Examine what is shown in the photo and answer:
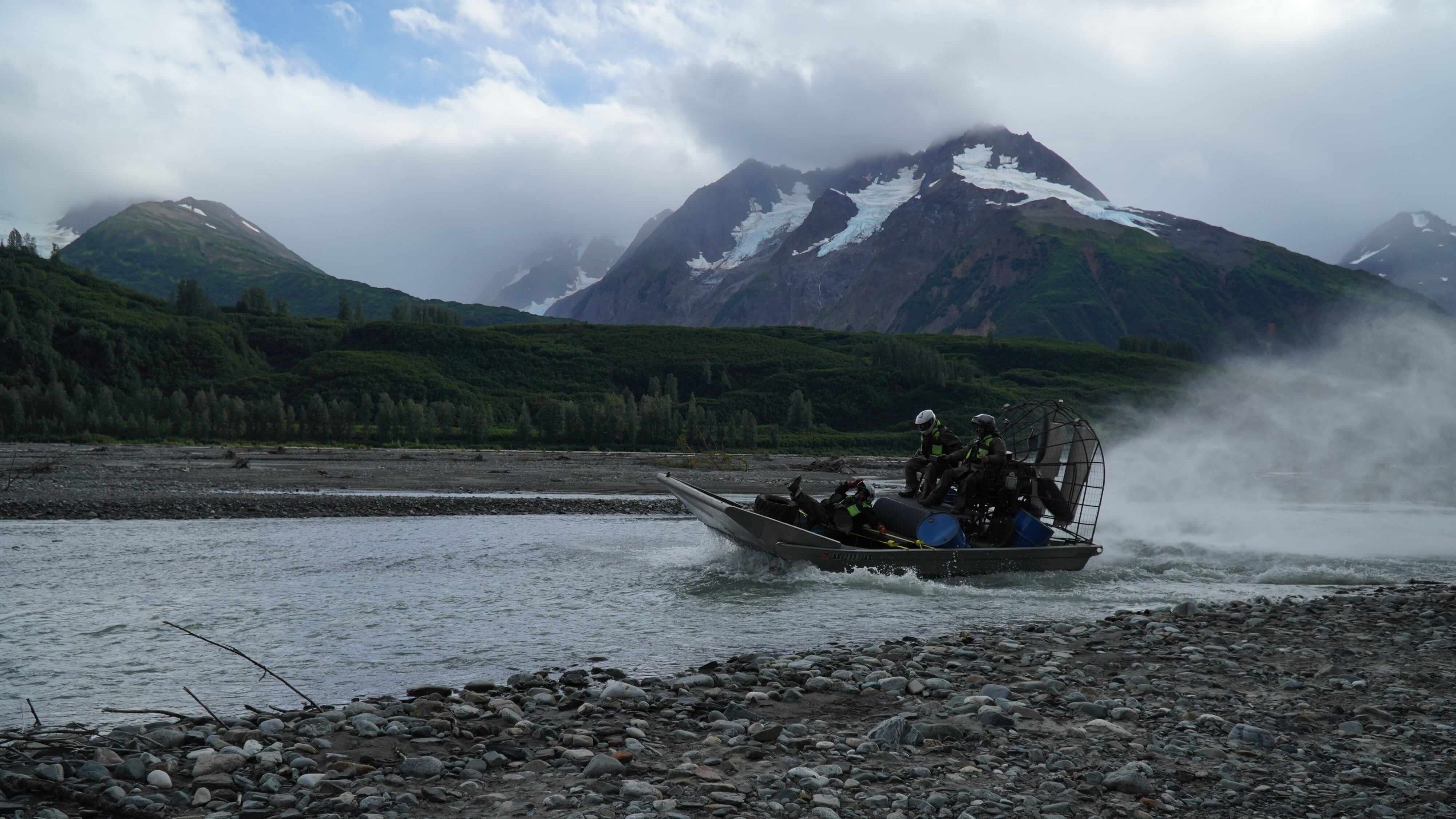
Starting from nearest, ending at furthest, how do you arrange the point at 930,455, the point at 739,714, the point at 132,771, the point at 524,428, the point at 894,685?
the point at 132,771 < the point at 739,714 < the point at 894,685 < the point at 930,455 < the point at 524,428

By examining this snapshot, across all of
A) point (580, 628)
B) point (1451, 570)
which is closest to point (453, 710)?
point (580, 628)

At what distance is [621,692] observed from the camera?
941 centimetres

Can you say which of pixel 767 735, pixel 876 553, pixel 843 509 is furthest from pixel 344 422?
pixel 767 735

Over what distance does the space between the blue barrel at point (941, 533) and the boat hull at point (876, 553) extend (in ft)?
1.15

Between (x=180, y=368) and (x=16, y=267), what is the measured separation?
59373mm

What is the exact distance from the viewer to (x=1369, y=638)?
1266 centimetres

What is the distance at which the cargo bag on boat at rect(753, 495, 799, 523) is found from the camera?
1925 centimetres

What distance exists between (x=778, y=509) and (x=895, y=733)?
452 inches

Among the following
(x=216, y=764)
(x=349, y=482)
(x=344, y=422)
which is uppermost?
(x=344, y=422)

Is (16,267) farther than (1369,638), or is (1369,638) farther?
(16,267)

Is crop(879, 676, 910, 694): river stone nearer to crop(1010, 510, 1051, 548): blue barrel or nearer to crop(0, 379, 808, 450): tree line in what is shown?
crop(1010, 510, 1051, 548): blue barrel

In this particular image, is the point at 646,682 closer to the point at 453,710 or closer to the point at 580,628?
the point at 453,710

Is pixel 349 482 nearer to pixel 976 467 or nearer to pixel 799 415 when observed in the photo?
pixel 976 467

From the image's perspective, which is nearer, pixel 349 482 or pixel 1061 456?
pixel 1061 456
